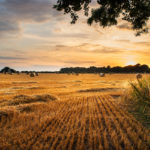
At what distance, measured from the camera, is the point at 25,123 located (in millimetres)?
6262

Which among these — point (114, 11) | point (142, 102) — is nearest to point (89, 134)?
point (142, 102)

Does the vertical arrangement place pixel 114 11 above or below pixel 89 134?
above

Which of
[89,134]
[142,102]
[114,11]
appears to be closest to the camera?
[142,102]

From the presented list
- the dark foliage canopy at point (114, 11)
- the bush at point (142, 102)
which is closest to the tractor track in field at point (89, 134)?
the bush at point (142, 102)

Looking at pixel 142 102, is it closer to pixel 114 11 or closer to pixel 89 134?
pixel 89 134

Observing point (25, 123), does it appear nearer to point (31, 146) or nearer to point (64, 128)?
point (64, 128)

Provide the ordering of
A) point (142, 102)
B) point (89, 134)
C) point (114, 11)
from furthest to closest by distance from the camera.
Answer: point (114, 11)
point (89, 134)
point (142, 102)

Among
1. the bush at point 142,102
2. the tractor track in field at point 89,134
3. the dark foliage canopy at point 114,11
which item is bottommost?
the tractor track in field at point 89,134

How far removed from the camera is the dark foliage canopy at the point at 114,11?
7371mm

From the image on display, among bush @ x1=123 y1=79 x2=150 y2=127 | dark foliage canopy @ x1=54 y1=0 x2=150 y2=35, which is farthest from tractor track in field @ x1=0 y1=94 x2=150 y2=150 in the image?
dark foliage canopy @ x1=54 y1=0 x2=150 y2=35

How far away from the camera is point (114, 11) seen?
26.9ft

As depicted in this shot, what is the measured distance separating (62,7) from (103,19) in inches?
101

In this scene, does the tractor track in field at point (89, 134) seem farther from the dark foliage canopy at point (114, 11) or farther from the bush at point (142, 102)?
the dark foliage canopy at point (114, 11)

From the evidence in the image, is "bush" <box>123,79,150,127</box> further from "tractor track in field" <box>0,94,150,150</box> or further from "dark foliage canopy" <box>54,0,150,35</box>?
"dark foliage canopy" <box>54,0,150,35</box>
